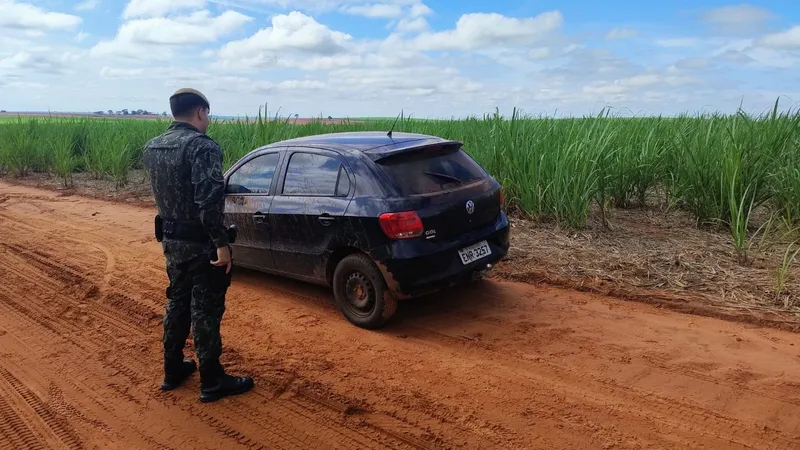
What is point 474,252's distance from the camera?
4.59 metres

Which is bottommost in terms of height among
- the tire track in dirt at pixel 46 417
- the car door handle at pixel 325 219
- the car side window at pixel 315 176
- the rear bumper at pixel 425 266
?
the tire track in dirt at pixel 46 417

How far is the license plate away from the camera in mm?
4488

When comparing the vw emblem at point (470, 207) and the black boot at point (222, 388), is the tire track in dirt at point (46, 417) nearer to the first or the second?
the black boot at point (222, 388)

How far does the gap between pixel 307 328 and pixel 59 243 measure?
5.26 metres

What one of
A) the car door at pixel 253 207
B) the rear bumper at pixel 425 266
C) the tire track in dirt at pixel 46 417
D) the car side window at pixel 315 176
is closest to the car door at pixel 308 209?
the car side window at pixel 315 176

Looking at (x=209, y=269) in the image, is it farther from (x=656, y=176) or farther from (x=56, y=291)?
(x=656, y=176)

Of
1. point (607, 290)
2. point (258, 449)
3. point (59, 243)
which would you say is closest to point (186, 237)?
point (258, 449)

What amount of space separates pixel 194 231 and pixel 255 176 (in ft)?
7.15

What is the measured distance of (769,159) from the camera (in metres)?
6.55

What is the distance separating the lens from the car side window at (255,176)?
535 cm

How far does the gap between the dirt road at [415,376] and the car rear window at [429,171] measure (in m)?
1.15

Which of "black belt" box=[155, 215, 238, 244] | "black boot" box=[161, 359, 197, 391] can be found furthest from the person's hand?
"black boot" box=[161, 359, 197, 391]

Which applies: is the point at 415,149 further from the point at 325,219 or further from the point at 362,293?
the point at 362,293

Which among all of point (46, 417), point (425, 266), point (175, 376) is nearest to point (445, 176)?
point (425, 266)
